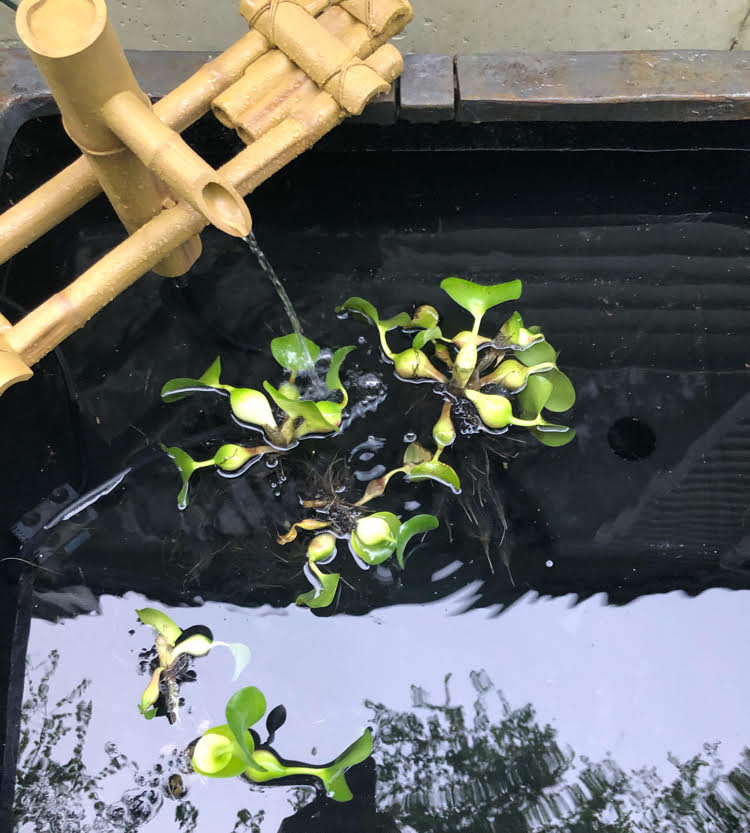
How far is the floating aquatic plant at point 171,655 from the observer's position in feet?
4.26

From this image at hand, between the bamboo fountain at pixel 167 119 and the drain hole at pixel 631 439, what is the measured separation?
819mm

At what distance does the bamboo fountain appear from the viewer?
885 mm

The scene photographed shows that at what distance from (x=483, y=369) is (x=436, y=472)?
0.83 feet

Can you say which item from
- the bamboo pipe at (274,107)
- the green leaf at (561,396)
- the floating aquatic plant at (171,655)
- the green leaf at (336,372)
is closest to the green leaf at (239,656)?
the floating aquatic plant at (171,655)

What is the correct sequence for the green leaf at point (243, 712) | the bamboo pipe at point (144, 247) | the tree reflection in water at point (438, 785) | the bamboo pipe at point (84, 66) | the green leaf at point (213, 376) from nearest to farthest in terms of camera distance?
the bamboo pipe at point (84, 66), the bamboo pipe at point (144, 247), the green leaf at point (243, 712), the tree reflection in water at point (438, 785), the green leaf at point (213, 376)

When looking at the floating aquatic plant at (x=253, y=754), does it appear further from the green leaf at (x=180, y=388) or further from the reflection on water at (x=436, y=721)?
the green leaf at (x=180, y=388)

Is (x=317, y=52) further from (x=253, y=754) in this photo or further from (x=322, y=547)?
(x=253, y=754)

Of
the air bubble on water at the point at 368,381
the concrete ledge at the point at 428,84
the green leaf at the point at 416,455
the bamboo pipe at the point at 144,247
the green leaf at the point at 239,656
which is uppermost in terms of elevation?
the bamboo pipe at the point at 144,247

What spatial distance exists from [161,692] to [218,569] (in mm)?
237

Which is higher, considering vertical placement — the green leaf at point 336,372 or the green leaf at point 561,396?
the green leaf at point 336,372

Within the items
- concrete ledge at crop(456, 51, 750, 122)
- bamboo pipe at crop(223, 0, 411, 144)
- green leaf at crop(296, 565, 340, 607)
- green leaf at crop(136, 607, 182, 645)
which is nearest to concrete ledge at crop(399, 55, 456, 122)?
concrete ledge at crop(456, 51, 750, 122)

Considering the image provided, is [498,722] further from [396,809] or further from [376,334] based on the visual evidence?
[376,334]

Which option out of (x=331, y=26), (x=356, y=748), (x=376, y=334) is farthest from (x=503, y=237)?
(x=356, y=748)

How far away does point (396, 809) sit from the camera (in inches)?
50.2
